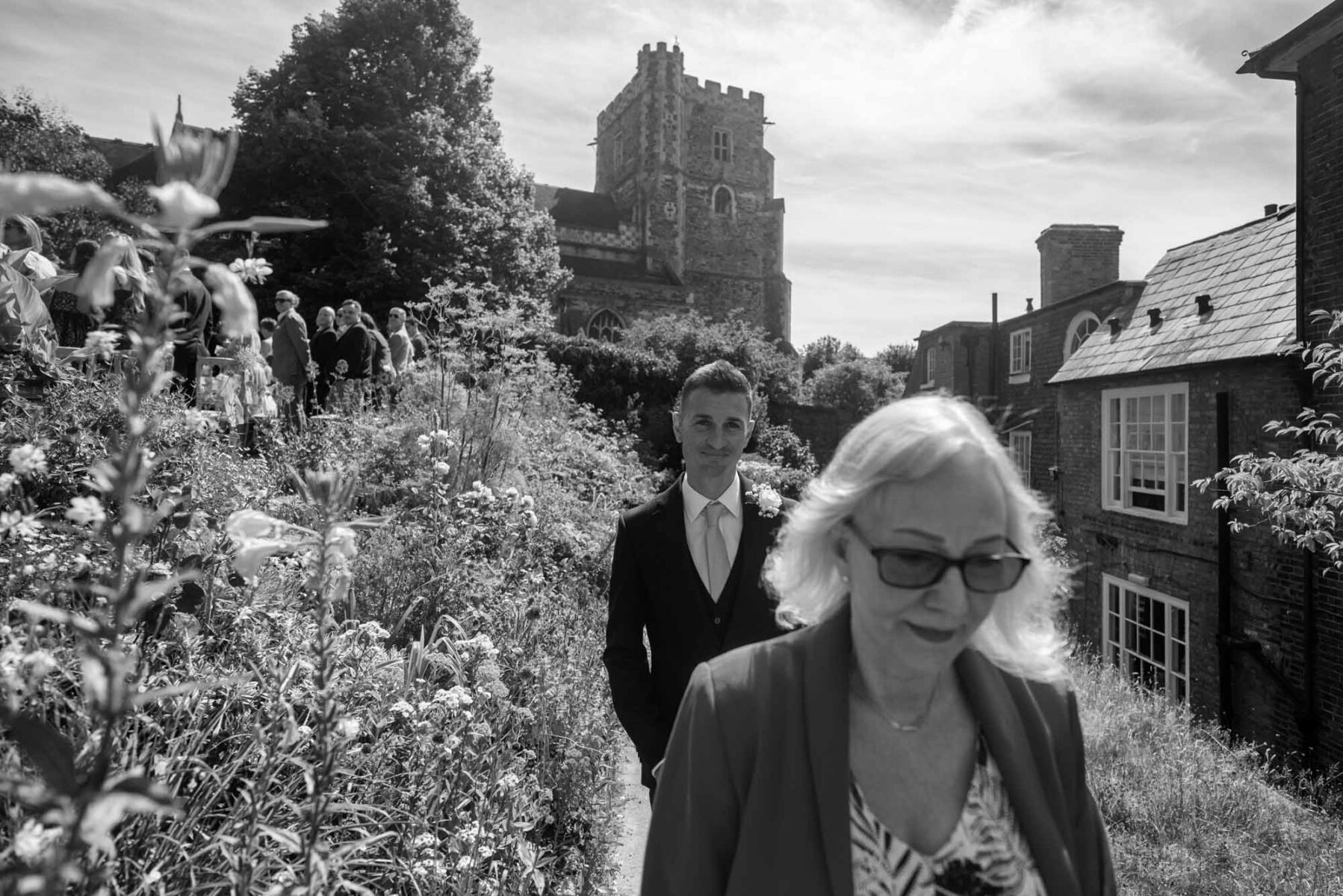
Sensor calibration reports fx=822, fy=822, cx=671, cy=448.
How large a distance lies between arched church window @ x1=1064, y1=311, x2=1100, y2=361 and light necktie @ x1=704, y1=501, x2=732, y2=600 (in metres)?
16.5

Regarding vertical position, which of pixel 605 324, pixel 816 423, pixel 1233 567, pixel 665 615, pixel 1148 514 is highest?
pixel 605 324

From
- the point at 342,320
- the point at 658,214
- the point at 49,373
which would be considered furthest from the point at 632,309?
the point at 49,373

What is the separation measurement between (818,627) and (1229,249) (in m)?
15.6

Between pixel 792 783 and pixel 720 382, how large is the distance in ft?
6.39

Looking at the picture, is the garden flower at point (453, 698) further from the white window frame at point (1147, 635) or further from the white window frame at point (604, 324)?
the white window frame at point (604, 324)

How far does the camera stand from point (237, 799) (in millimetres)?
2248

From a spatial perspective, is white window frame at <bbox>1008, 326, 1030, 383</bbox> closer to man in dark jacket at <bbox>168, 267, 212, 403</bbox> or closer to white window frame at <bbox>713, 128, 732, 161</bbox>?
man in dark jacket at <bbox>168, 267, 212, 403</bbox>

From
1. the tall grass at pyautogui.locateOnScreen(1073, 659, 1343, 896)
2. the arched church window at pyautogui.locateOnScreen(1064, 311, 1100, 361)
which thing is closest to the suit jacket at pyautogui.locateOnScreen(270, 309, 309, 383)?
the tall grass at pyautogui.locateOnScreen(1073, 659, 1343, 896)

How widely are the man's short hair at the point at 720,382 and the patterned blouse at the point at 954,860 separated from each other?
74.2 inches

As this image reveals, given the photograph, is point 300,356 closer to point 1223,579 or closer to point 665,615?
point 665,615

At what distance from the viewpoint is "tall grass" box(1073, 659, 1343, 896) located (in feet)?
14.7

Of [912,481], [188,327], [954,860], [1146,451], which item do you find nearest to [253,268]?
[912,481]

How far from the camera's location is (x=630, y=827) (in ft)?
13.9

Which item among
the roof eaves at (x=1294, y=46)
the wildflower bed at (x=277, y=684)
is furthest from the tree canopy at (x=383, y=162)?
the wildflower bed at (x=277, y=684)
